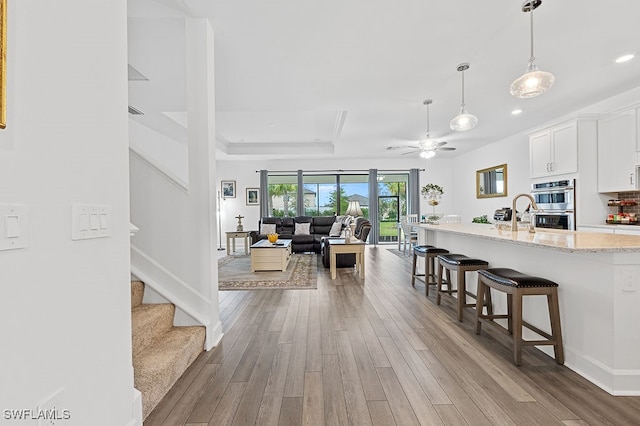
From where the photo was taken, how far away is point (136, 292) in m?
2.40

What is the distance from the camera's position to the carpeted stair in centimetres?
180

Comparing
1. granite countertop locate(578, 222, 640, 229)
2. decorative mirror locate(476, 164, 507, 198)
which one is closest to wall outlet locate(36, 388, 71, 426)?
granite countertop locate(578, 222, 640, 229)

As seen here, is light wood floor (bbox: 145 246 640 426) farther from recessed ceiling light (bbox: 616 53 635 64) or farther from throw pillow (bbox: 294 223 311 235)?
throw pillow (bbox: 294 223 311 235)

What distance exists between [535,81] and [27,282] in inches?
130

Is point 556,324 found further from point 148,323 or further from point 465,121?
point 148,323

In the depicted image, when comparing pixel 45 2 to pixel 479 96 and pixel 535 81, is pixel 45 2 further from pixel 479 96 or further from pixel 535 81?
pixel 479 96

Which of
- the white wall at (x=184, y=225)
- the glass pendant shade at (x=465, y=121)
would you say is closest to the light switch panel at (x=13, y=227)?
the white wall at (x=184, y=225)

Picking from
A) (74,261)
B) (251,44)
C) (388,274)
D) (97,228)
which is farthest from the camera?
(388,274)

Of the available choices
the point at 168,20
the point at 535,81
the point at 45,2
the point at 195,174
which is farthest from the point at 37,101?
the point at 535,81

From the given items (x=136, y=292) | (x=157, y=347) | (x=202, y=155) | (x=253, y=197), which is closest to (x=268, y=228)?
(x=253, y=197)

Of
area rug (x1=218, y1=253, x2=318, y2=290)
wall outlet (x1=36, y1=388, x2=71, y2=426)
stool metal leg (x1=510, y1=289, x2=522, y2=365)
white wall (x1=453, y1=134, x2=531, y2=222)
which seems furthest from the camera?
white wall (x1=453, y1=134, x2=531, y2=222)

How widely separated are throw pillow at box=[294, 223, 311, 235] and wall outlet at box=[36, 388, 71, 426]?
6.89 meters

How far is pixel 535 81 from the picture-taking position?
2.44m

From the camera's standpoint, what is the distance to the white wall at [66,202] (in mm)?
899
